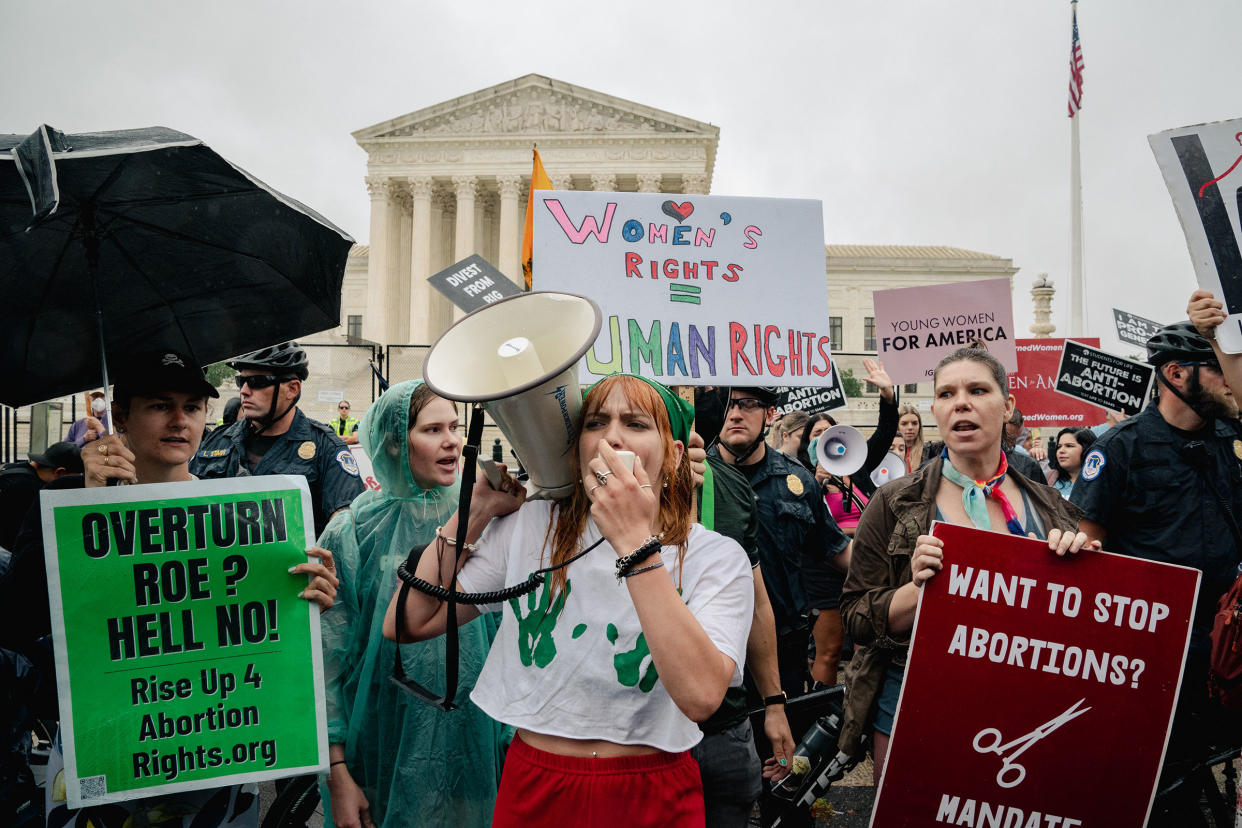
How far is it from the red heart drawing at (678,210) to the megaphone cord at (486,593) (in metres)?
1.95

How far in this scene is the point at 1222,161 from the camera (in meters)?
2.66

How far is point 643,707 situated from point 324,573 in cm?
102

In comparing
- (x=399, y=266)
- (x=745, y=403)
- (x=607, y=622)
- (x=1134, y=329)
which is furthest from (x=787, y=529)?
(x=399, y=266)

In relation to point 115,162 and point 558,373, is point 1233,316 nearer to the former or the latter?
point 558,373

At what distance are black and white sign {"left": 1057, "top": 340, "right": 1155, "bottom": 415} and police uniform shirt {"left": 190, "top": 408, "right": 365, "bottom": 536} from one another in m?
6.27

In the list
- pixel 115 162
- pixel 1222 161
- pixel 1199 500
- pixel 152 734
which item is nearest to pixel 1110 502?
pixel 1199 500

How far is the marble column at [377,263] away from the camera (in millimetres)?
47219

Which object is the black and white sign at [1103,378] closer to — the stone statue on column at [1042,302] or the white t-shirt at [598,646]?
the white t-shirt at [598,646]

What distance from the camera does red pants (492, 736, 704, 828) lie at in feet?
5.35

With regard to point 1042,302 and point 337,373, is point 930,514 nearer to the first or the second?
point 1042,302

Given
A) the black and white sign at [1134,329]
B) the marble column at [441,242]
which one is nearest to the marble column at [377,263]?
the marble column at [441,242]

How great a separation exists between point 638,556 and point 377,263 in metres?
48.8

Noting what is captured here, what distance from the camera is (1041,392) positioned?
9109 millimetres

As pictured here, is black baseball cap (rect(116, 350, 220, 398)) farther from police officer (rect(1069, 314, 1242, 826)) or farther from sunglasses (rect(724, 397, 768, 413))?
police officer (rect(1069, 314, 1242, 826))
